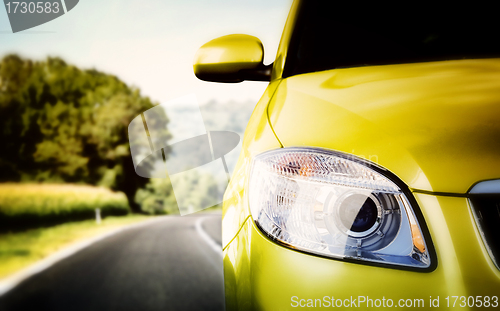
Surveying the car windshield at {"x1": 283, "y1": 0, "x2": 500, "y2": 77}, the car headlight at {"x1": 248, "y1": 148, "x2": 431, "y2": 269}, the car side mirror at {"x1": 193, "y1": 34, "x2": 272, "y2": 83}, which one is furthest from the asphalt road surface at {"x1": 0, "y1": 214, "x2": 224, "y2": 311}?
the car headlight at {"x1": 248, "y1": 148, "x2": 431, "y2": 269}

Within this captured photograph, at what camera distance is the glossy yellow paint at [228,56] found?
5.44ft

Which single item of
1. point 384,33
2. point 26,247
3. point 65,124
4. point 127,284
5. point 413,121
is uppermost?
point 384,33

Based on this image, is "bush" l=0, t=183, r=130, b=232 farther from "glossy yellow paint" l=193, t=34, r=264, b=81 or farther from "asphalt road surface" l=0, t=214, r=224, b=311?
"glossy yellow paint" l=193, t=34, r=264, b=81

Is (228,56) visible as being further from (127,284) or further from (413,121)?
(127,284)

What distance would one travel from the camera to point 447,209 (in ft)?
2.61

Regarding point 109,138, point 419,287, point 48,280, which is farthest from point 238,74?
point 109,138

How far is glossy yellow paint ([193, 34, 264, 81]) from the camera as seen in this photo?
1.66 metres

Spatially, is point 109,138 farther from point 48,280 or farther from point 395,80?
point 395,80

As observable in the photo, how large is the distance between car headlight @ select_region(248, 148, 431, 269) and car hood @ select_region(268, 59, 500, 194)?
0.15ft

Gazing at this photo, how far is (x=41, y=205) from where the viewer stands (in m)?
12.9

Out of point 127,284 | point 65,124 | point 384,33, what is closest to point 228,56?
point 384,33

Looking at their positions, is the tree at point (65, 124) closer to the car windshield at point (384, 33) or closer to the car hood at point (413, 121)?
the car windshield at point (384, 33)

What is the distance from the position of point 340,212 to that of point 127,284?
3.79m

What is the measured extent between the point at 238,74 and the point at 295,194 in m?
1.00
